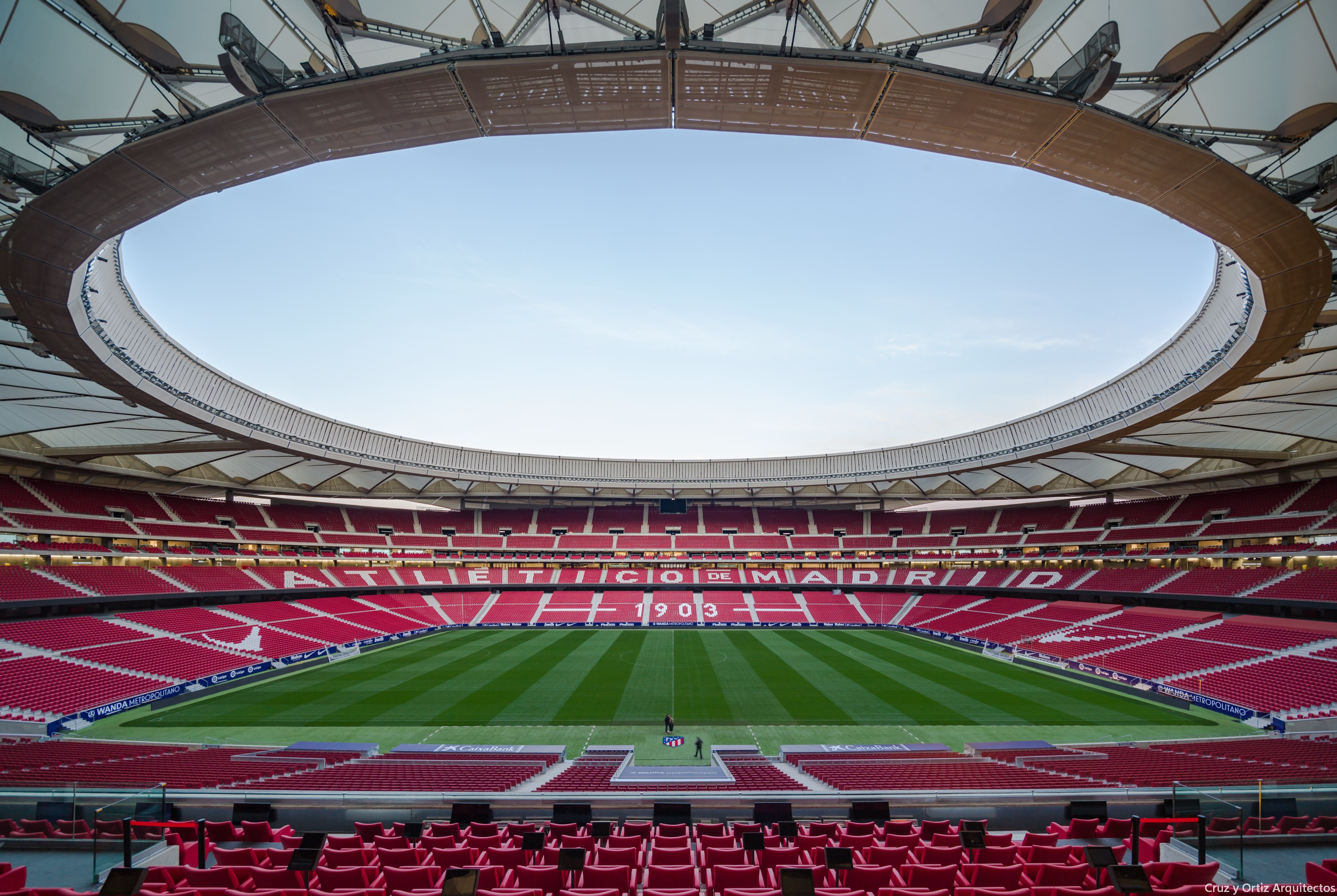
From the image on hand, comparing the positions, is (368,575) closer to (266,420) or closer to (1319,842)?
(266,420)

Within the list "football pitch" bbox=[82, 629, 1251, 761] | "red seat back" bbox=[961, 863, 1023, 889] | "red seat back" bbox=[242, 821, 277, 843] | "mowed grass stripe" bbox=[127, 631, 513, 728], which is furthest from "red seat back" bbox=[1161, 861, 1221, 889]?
"mowed grass stripe" bbox=[127, 631, 513, 728]

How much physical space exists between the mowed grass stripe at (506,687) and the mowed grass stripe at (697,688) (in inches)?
255

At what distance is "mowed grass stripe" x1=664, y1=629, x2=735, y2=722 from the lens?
→ 878 inches

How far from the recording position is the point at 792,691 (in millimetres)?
25484

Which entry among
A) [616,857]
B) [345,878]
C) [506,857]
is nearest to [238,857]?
[345,878]

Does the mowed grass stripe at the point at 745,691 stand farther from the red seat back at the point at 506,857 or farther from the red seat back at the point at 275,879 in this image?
the red seat back at the point at 275,879

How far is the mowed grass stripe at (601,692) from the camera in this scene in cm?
2177

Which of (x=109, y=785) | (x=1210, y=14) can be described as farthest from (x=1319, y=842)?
(x=109, y=785)

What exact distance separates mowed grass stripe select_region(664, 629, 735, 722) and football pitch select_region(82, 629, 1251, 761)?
102 mm

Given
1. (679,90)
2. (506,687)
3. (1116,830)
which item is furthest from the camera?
(506,687)

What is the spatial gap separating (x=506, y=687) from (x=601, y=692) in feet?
14.4

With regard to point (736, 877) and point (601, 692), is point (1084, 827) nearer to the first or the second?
point (736, 877)

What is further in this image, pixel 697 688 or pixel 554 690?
pixel 697 688

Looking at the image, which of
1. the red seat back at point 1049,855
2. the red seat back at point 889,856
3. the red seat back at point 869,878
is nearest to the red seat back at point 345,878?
the red seat back at point 869,878
